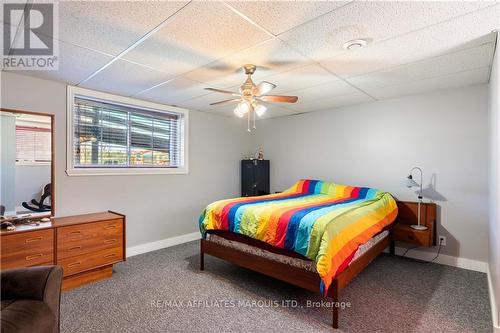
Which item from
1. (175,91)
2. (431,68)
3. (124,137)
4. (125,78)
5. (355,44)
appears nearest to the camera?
(355,44)

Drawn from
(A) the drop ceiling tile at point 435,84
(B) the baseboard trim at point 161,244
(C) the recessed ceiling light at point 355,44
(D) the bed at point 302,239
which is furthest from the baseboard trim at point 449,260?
(B) the baseboard trim at point 161,244

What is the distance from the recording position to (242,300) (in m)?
2.48

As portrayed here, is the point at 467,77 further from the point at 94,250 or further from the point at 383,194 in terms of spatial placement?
the point at 94,250

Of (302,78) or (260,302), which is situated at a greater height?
(302,78)

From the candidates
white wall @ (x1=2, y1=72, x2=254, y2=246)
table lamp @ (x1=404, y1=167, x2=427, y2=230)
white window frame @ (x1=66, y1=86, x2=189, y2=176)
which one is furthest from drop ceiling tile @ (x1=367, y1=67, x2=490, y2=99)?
white window frame @ (x1=66, y1=86, x2=189, y2=176)

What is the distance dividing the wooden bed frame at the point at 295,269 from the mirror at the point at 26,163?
6.34 feet

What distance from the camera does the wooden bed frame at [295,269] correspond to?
209 cm

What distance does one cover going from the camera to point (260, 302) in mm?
2443

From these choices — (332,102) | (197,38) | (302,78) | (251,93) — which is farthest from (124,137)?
(332,102)

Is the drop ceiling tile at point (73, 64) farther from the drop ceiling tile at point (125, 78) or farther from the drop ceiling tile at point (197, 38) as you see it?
the drop ceiling tile at point (197, 38)

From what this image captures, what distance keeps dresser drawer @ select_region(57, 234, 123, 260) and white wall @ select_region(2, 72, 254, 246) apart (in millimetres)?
596

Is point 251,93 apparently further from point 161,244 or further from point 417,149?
point 161,244

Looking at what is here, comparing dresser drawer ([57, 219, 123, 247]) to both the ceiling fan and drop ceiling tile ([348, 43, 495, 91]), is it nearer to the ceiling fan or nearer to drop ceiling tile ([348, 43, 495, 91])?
the ceiling fan

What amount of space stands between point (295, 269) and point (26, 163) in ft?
9.97
